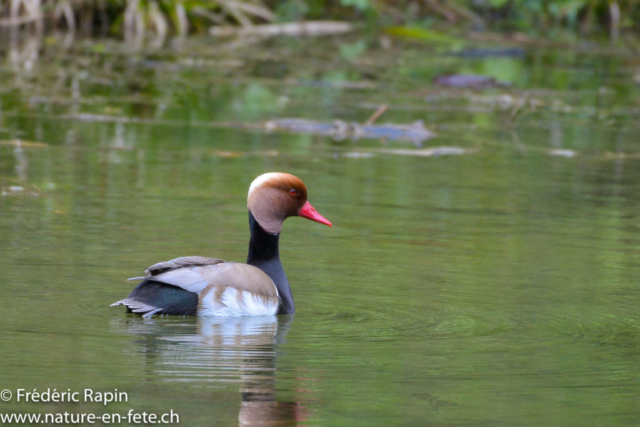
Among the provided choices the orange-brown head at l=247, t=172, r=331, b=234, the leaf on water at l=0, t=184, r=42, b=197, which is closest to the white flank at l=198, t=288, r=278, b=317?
the orange-brown head at l=247, t=172, r=331, b=234

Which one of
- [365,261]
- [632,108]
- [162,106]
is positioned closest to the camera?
[365,261]

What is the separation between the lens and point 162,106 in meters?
14.4

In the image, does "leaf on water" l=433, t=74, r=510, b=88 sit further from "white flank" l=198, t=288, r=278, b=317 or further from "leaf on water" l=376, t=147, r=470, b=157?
"white flank" l=198, t=288, r=278, b=317

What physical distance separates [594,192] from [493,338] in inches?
195

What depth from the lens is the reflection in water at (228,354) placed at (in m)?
4.33

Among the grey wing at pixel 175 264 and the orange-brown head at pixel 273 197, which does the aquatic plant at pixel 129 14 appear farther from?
the grey wing at pixel 175 264

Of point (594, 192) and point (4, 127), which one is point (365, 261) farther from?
point (4, 127)

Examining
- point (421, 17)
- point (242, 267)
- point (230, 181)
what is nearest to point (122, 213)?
point (230, 181)

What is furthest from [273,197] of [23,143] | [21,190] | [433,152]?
[433,152]

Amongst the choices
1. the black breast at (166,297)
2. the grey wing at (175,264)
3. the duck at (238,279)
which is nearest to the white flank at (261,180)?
the duck at (238,279)

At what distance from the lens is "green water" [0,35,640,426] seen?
15.0ft

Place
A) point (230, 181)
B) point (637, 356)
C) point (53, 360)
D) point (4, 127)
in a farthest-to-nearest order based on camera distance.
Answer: point (4, 127) → point (230, 181) → point (637, 356) → point (53, 360)

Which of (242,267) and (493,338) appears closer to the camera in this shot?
(493,338)

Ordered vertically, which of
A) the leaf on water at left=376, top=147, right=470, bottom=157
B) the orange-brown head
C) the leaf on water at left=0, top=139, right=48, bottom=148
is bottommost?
the leaf on water at left=376, top=147, right=470, bottom=157
